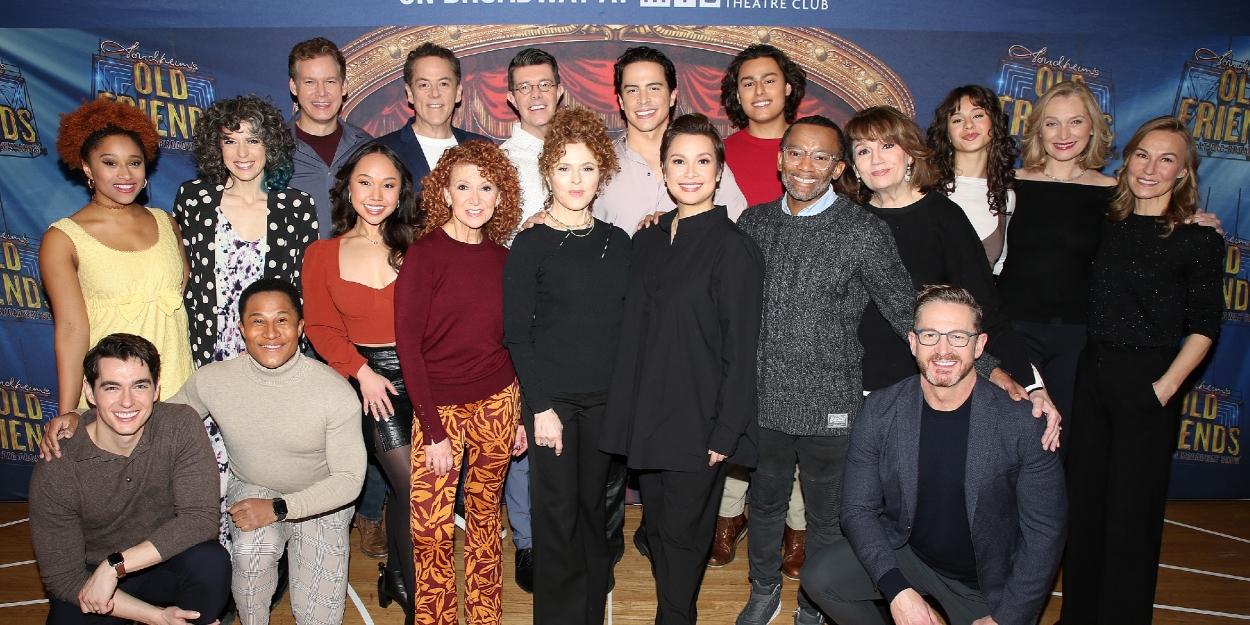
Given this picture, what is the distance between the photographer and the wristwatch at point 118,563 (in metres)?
2.53

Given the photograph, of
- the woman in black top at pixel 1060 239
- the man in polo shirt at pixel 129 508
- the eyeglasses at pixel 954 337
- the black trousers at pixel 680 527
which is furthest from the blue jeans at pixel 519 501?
the woman in black top at pixel 1060 239

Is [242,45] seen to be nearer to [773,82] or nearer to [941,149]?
[773,82]

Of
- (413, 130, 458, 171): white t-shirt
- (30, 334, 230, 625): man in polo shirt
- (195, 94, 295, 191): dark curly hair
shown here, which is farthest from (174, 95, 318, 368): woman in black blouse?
(413, 130, 458, 171): white t-shirt

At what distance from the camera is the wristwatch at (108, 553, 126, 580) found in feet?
8.30

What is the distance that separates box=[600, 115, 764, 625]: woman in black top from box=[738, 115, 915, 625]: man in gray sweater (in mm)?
158

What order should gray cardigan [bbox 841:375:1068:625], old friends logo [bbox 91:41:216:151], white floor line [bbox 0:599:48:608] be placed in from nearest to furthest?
gray cardigan [bbox 841:375:1068:625] → white floor line [bbox 0:599:48:608] → old friends logo [bbox 91:41:216:151]

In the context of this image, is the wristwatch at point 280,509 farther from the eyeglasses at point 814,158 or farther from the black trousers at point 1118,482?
the black trousers at point 1118,482

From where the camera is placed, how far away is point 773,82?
12.1 ft

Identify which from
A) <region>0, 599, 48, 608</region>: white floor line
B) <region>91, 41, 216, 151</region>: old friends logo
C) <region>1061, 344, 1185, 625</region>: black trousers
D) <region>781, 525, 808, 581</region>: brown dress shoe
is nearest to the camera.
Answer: <region>1061, 344, 1185, 625</region>: black trousers

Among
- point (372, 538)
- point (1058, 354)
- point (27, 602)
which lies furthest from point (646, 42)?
point (27, 602)

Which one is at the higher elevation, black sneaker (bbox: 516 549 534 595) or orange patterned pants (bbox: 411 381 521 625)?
orange patterned pants (bbox: 411 381 521 625)

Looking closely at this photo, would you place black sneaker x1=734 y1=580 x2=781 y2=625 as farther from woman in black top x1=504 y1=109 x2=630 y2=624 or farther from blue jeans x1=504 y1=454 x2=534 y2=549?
blue jeans x1=504 y1=454 x2=534 y2=549

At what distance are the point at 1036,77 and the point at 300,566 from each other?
4445 mm

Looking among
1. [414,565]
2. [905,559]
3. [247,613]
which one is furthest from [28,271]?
[905,559]
